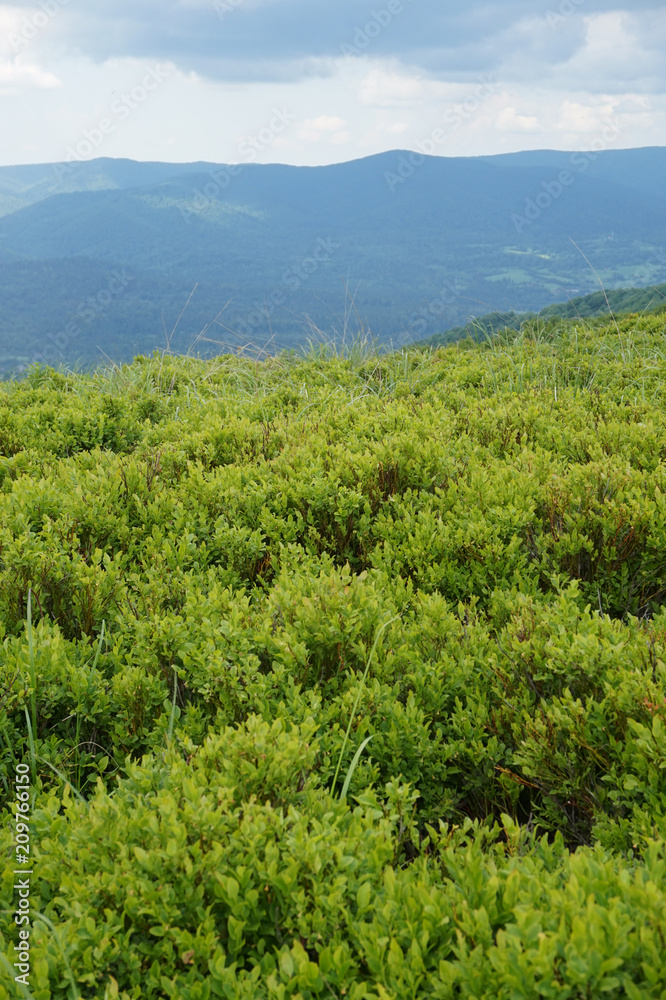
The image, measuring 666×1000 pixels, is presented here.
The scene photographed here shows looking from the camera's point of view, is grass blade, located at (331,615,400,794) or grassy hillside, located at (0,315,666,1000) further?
grass blade, located at (331,615,400,794)

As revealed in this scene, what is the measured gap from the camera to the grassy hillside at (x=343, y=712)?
1.63m

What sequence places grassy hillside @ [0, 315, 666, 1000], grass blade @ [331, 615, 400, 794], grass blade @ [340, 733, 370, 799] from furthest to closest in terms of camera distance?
1. grass blade @ [331, 615, 400, 794]
2. grass blade @ [340, 733, 370, 799]
3. grassy hillside @ [0, 315, 666, 1000]

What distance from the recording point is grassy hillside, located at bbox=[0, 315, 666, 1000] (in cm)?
163

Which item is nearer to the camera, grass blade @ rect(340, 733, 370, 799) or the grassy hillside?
the grassy hillside

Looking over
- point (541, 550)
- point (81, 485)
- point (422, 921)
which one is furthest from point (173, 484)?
point (422, 921)

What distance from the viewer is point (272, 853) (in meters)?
1.78

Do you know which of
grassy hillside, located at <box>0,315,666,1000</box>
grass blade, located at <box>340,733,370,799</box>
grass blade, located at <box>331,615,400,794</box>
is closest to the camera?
grassy hillside, located at <box>0,315,666,1000</box>

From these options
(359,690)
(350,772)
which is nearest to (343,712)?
(359,690)

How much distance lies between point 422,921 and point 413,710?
2.91 feet

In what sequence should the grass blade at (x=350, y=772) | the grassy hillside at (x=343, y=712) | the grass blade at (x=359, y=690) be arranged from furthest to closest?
the grass blade at (x=359, y=690) < the grass blade at (x=350, y=772) < the grassy hillside at (x=343, y=712)

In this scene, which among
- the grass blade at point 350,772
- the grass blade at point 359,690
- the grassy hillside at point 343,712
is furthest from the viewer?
the grass blade at point 359,690

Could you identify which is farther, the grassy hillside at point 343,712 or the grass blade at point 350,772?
the grass blade at point 350,772

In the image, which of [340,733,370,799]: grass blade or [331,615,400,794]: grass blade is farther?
[331,615,400,794]: grass blade

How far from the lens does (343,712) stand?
2.50 metres
